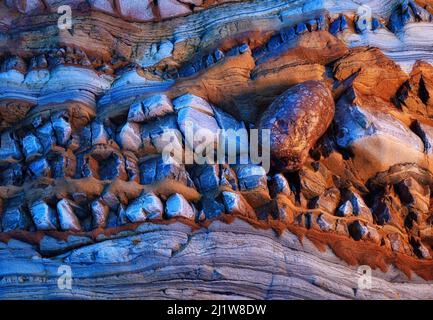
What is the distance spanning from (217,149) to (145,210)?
2.94 feet

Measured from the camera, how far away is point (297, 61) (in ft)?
16.3

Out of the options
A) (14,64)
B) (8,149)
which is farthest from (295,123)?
(14,64)

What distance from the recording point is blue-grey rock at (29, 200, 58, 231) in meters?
3.98

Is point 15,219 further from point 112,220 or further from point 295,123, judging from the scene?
point 295,123

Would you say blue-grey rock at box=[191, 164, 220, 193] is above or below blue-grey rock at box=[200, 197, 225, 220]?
above

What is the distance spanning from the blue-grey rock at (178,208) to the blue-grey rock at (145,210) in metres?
0.05

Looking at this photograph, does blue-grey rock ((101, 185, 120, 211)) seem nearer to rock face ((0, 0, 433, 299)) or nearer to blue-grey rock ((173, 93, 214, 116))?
rock face ((0, 0, 433, 299))

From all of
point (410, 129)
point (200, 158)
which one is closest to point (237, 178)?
point (200, 158)

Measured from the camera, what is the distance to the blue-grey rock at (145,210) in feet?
13.1

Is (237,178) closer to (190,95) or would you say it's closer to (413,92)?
(190,95)

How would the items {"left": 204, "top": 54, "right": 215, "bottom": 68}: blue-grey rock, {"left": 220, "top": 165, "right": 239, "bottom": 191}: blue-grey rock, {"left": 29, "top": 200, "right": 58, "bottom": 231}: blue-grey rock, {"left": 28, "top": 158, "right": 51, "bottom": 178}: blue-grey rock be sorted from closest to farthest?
{"left": 29, "top": 200, "right": 58, "bottom": 231}: blue-grey rock → {"left": 220, "top": 165, "right": 239, "bottom": 191}: blue-grey rock → {"left": 28, "top": 158, "right": 51, "bottom": 178}: blue-grey rock → {"left": 204, "top": 54, "right": 215, "bottom": 68}: blue-grey rock

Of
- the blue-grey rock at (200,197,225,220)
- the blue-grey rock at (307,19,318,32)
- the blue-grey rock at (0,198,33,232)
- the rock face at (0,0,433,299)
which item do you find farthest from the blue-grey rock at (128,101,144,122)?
the blue-grey rock at (307,19,318,32)

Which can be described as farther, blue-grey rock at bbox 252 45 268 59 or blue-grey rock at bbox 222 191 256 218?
blue-grey rock at bbox 252 45 268 59

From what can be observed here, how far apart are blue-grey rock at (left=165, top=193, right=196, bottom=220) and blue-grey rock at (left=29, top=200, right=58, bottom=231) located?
2.72ft
